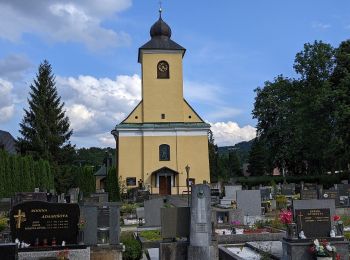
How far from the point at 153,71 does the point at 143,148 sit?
22.3 ft

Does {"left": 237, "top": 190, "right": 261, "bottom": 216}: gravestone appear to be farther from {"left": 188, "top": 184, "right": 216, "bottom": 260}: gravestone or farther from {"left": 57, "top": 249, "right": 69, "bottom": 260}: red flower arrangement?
{"left": 57, "top": 249, "right": 69, "bottom": 260}: red flower arrangement

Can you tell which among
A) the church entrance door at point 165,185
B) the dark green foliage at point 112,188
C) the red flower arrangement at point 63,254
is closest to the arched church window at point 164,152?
the church entrance door at point 165,185

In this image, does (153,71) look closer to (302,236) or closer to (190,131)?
(190,131)

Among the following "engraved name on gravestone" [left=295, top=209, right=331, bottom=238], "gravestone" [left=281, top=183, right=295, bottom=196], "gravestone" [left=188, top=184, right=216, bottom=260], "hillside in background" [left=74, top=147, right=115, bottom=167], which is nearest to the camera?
"engraved name on gravestone" [left=295, top=209, right=331, bottom=238]

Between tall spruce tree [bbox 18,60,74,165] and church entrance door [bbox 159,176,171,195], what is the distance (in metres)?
8.85

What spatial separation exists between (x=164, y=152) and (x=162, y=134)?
154 cm

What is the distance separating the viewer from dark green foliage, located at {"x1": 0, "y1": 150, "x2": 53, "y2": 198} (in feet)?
91.7

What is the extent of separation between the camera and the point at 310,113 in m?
34.4

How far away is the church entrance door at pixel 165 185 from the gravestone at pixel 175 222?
28.0m

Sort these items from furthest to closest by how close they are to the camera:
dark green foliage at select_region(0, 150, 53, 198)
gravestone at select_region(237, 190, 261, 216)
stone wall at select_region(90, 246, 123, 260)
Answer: dark green foliage at select_region(0, 150, 53, 198), gravestone at select_region(237, 190, 261, 216), stone wall at select_region(90, 246, 123, 260)

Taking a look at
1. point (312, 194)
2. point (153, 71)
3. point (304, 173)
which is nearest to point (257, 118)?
point (304, 173)

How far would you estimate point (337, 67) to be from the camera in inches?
1318

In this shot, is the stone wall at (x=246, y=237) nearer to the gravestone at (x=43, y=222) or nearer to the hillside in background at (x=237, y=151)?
the gravestone at (x=43, y=222)

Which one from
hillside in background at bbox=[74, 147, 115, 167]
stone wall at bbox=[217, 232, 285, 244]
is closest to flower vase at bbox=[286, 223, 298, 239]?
stone wall at bbox=[217, 232, 285, 244]
